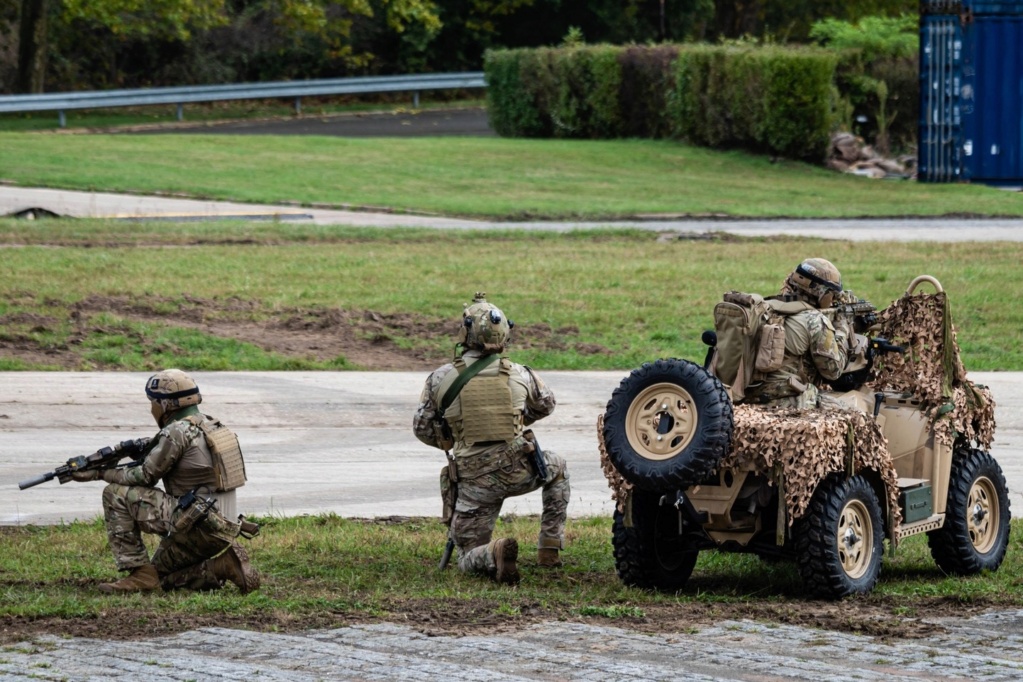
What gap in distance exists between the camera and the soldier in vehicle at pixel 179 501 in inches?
324

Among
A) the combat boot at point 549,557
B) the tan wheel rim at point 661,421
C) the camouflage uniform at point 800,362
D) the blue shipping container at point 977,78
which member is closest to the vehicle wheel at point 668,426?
the tan wheel rim at point 661,421

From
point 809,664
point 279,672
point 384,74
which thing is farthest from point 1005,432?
point 384,74

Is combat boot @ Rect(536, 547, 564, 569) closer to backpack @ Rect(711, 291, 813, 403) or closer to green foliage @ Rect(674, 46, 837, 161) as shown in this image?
backpack @ Rect(711, 291, 813, 403)

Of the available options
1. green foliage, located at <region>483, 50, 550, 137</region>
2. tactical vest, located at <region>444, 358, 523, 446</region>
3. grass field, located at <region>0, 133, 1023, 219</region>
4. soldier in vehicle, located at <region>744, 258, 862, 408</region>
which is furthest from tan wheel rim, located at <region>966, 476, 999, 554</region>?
green foliage, located at <region>483, 50, 550, 137</region>

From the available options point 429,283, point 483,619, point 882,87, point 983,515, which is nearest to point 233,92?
point 882,87

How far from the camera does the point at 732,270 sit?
20.7 m

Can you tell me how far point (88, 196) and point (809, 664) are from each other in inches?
911

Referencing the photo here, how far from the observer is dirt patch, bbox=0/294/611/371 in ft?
54.9

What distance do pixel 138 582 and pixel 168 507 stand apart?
0.39m

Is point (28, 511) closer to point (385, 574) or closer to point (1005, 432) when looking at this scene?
point (385, 574)

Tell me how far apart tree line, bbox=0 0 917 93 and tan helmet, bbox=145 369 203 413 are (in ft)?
112

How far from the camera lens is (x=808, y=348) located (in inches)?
336

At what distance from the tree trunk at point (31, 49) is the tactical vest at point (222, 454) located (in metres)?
36.3

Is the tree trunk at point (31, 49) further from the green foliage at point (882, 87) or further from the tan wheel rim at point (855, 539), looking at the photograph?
the tan wheel rim at point (855, 539)
